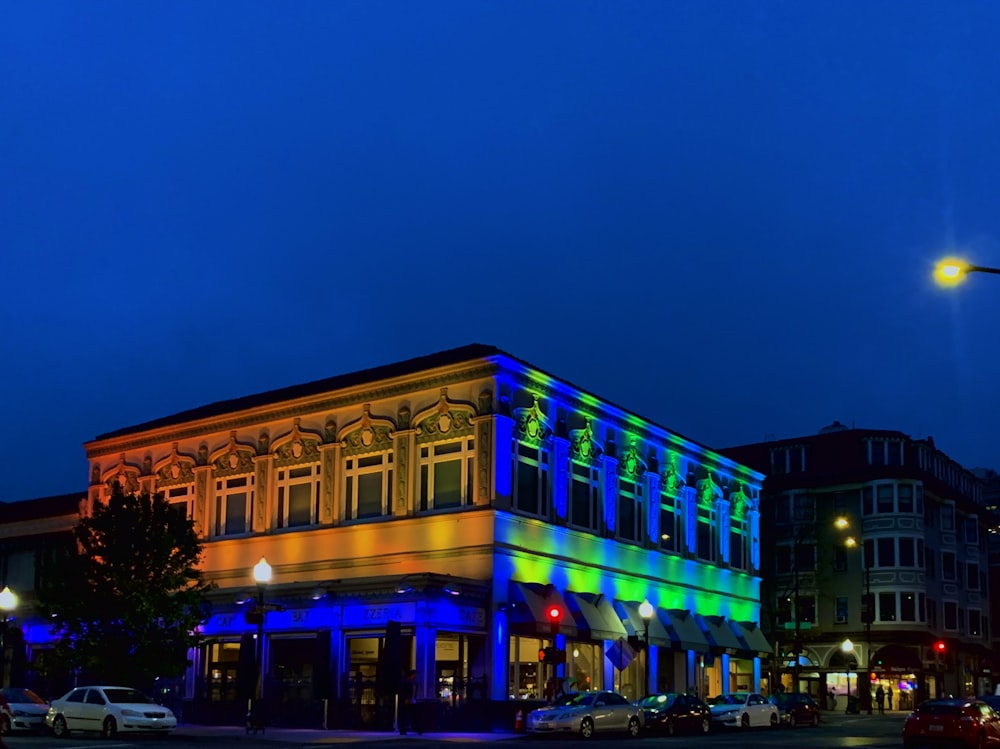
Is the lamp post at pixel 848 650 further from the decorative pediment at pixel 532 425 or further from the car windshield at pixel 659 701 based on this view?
the decorative pediment at pixel 532 425


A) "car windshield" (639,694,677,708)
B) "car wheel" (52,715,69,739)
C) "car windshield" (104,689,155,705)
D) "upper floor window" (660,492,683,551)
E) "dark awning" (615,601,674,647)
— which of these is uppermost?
"upper floor window" (660,492,683,551)

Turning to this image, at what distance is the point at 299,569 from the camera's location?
166 ft

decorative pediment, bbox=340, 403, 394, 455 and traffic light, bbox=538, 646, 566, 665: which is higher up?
decorative pediment, bbox=340, 403, 394, 455

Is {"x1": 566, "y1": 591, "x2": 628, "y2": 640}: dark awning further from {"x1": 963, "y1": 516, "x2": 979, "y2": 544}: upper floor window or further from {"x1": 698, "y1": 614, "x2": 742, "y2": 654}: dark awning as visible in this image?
{"x1": 963, "y1": 516, "x2": 979, "y2": 544}: upper floor window

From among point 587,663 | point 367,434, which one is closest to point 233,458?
point 367,434

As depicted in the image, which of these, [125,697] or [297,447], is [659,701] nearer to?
[125,697]

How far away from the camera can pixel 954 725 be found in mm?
30078

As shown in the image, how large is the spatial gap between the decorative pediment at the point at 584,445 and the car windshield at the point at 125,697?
1939 centimetres

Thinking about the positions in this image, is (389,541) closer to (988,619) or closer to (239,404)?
(239,404)

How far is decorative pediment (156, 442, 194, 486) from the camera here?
184ft

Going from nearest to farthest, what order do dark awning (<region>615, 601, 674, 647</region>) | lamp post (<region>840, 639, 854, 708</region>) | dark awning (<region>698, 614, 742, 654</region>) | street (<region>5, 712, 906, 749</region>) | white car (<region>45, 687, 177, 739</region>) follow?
street (<region>5, 712, 906, 749</region>) → white car (<region>45, 687, 177, 739</region>) → dark awning (<region>615, 601, 674, 647</region>) → dark awning (<region>698, 614, 742, 654</region>) → lamp post (<region>840, 639, 854, 708</region>)

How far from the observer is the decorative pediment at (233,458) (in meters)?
53.5

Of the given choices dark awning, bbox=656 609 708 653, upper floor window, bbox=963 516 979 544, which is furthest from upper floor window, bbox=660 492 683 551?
upper floor window, bbox=963 516 979 544

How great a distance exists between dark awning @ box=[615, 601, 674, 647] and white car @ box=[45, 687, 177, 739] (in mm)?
20481
